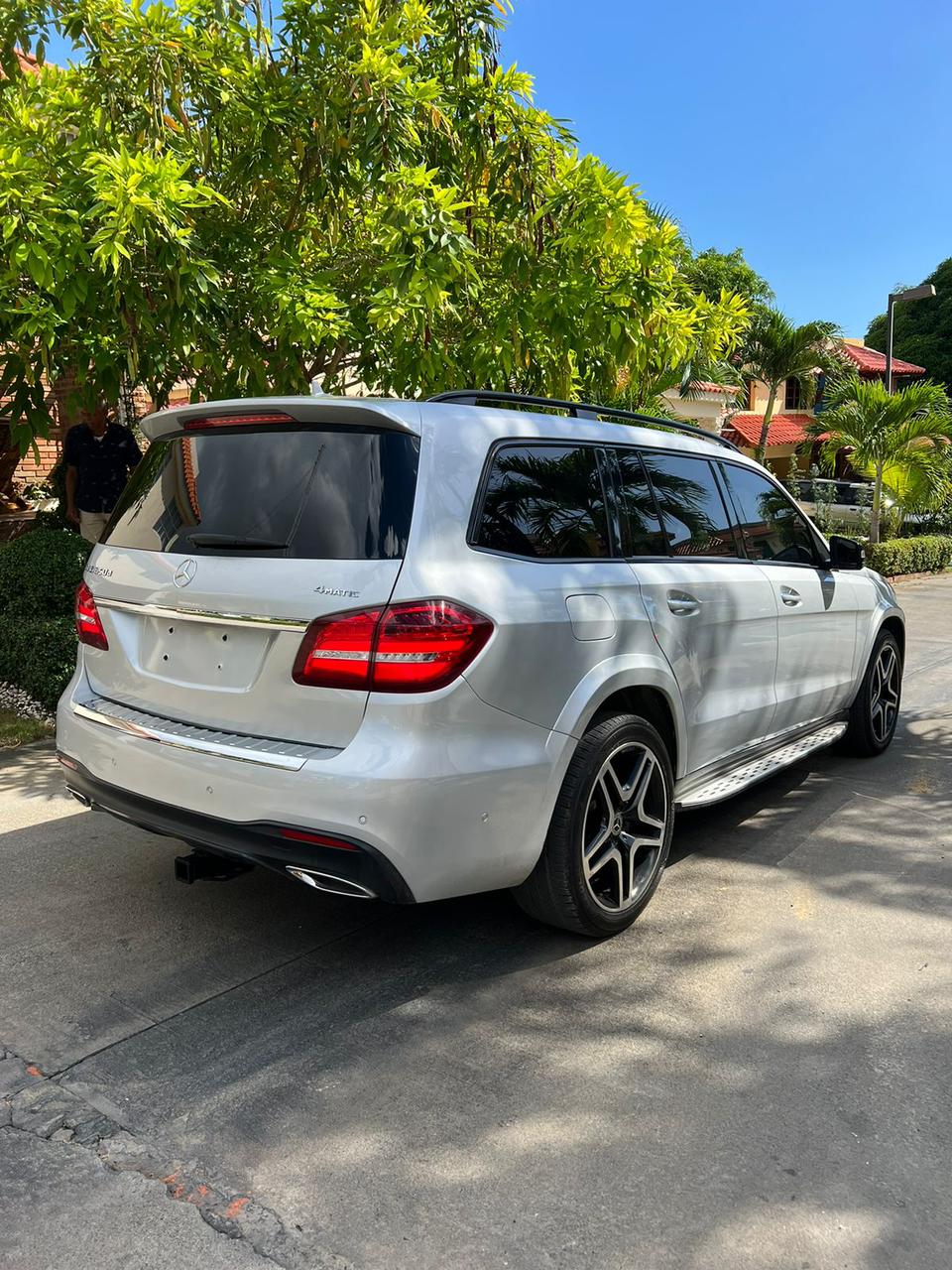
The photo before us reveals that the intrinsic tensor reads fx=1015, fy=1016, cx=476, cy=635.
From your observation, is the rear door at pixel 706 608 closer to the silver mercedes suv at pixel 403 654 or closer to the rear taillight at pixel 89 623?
the silver mercedes suv at pixel 403 654

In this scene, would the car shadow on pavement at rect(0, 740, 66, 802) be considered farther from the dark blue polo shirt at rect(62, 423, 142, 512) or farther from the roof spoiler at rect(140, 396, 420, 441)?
the roof spoiler at rect(140, 396, 420, 441)

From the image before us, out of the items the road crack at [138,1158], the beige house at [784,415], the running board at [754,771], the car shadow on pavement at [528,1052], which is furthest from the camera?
the beige house at [784,415]

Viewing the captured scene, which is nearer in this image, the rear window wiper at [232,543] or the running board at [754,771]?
the rear window wiper at [232,543]

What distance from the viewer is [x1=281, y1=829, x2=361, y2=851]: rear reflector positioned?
2.80 meters

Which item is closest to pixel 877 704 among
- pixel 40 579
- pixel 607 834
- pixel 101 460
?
pixel 607 834

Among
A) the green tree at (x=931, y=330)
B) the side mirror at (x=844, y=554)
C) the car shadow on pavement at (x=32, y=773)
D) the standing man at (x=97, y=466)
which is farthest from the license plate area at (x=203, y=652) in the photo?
the green tree at (x=931, y=330)

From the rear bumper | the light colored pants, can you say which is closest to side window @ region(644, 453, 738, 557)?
the rear bumper

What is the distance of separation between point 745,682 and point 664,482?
960 millimetres

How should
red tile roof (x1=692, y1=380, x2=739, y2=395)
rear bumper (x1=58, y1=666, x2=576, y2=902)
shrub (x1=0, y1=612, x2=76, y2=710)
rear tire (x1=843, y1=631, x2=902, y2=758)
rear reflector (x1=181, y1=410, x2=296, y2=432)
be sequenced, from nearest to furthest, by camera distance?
rear bumper (x1=58, y1=666, x2=576, y2=902) < rear reflector (x1=181, y1=410, x2=296, y2=432) < rear tire (x1=843, y1=631, x2=902, y2=758) < shrub (x1=0, y1=612, x2=76, y2=710) < red tile roof (x1=692, y1=380, x2=739, y2=395)

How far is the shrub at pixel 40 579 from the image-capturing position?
22.5 feet

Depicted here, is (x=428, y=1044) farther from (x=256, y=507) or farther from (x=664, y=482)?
(x=664, y=482)

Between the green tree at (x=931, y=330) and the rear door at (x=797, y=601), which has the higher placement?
the green tree at (x=931, y=330)

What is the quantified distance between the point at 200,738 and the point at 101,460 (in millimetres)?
5379

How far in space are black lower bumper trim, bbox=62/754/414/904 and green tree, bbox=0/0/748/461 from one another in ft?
10.6
